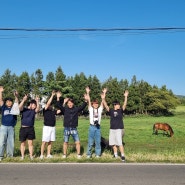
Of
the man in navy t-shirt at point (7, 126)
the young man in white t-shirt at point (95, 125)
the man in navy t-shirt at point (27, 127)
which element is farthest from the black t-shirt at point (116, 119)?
the man in navy t-shirt at point (7, 126)

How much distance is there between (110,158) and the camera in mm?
11070

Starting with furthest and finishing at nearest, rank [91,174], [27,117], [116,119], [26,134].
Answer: [116,119], [27,117], [26,134], [91,174]

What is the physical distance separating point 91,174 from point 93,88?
89.3 metres

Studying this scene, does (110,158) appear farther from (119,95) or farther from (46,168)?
(119,95)

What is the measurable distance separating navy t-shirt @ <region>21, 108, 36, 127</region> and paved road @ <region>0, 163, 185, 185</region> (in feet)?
5.58

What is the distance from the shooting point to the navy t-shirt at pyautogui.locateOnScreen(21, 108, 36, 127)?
11.2 m

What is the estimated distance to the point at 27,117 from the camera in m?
11.2

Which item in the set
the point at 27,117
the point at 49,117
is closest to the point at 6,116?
the point at 27,117

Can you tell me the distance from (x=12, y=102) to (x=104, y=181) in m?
4.95

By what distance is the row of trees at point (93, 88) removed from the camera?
290ft

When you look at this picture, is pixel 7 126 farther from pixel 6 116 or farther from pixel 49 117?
pixel 49 117

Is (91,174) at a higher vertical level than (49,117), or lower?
lower

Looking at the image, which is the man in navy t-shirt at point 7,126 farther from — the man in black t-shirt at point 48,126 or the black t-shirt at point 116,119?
the black t-shirt at point 116,119

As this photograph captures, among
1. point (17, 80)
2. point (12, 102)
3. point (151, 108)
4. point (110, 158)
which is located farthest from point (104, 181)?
point (151, 108)
